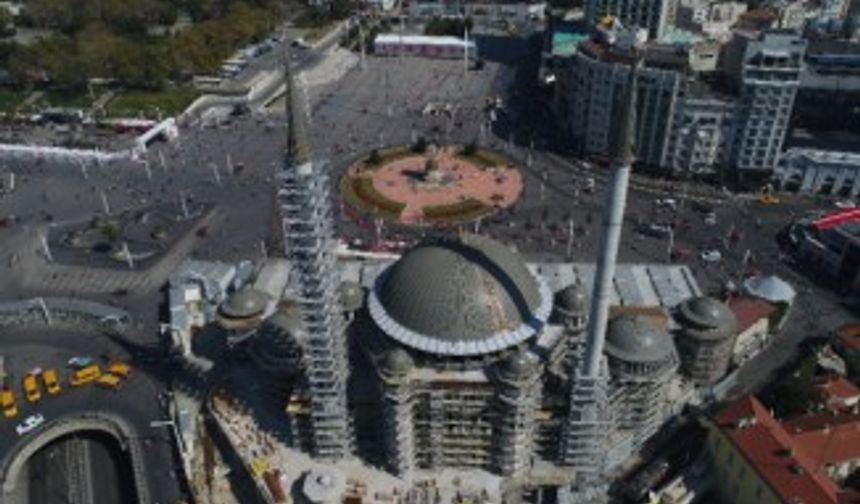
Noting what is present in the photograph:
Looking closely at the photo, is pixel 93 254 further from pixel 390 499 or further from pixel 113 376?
pixel 390 499

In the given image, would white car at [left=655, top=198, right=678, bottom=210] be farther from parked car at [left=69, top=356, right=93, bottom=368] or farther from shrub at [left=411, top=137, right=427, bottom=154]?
parked car at [left=69, top=356, right=93, bottom=368]

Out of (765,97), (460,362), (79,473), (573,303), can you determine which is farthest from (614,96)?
(79,473)

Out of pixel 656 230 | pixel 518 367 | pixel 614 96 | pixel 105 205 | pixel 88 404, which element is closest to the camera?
pixel 518 367

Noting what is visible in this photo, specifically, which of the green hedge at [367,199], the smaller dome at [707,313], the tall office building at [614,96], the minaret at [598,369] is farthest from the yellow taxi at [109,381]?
the tall office building at [614,96]

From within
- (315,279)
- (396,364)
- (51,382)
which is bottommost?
(51,382)

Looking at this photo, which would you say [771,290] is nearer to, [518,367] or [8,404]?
[518,367]

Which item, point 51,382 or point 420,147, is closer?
point 51,382

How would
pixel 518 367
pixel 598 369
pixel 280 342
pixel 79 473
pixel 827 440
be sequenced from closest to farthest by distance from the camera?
pixel 518 367, pixel 598 369, pixel 827 440, pixel 280 342, pixel 79 473
